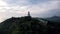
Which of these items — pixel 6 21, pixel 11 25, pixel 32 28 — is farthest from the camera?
pixel 6 21

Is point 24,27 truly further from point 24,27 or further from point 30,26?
point 30,26

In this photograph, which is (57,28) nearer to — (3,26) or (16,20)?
(16,20)

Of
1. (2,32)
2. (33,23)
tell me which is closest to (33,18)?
(33,23)

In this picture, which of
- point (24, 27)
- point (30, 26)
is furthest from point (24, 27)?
point (30, 26)

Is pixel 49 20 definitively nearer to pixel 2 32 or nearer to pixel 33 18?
pixel 33 18

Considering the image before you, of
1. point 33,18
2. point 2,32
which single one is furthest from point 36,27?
point 2,32

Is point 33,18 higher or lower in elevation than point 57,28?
higher

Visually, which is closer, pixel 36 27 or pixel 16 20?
pixel 36 27

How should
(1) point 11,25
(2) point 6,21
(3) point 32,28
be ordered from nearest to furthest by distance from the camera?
1. (3) point 32,28
2. (1) point 11,25
3. (2) point 6,21
